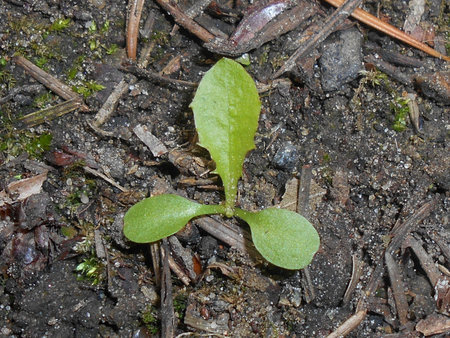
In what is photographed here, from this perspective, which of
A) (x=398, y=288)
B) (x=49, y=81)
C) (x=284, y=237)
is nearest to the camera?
(x=284, y=237)

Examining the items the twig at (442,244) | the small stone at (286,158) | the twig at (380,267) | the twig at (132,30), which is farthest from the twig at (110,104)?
the twig at (442,244)

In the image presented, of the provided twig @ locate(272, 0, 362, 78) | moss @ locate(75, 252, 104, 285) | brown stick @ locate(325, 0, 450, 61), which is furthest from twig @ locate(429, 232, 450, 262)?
moss @ locate(75, 252, 104, 285)

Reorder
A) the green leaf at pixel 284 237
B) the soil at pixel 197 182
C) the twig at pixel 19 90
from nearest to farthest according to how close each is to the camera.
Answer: the green leaf at pixel 284 237, the soil at pixel 197 182, the twig at pixel 19 90

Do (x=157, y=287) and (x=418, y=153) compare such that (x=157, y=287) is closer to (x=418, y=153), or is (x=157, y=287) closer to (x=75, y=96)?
(x=75, y=96)

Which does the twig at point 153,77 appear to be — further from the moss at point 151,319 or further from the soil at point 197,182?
the moss at point 151,319

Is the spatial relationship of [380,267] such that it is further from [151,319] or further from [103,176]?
[103,176]

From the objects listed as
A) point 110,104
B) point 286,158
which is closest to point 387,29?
point 286,158

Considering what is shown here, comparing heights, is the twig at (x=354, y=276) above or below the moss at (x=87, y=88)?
below
